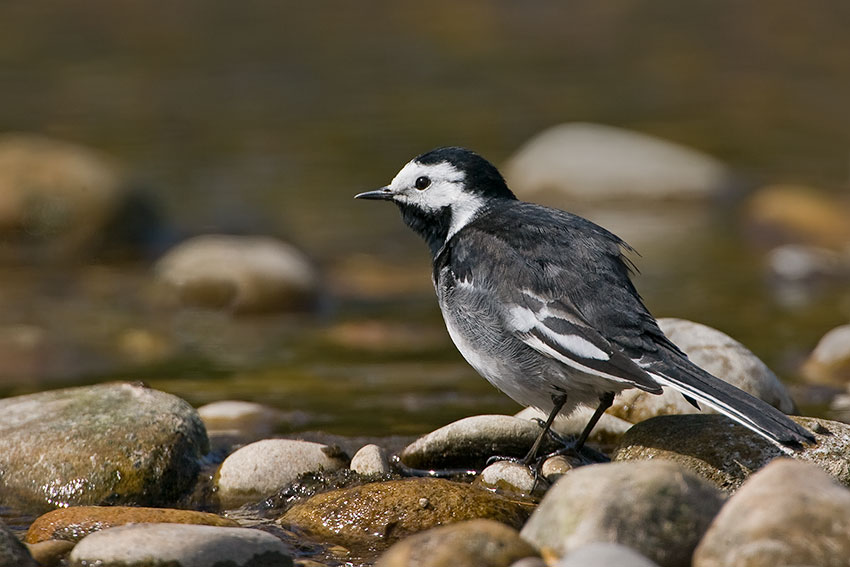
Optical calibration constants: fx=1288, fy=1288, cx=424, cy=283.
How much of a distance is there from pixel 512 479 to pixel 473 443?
359 millimetres

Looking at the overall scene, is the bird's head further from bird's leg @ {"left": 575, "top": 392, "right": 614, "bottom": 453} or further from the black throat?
bird's leg @ {"left": 575, "top": 392, "right": 614, "bottom": 453}

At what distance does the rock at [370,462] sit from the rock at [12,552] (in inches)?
62.2

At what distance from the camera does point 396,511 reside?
5.22 m

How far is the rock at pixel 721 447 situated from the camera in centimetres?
534

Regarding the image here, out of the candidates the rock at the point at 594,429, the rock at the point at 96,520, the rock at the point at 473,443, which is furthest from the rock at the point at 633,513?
the rock at the point at 594,429

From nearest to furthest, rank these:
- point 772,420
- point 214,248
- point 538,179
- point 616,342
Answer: point 772,420, point 616,342, point 214,248, point 538,179

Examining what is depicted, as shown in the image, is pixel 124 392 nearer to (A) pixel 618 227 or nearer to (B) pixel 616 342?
(B) pixel 616 342

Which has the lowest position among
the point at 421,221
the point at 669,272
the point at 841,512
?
the point at 669,272

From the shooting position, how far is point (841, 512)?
4047 mm

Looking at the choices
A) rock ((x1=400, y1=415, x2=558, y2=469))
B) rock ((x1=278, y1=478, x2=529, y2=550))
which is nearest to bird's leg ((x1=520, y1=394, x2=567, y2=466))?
rock ((x1=400, y1=415, x2=558, y2=469))

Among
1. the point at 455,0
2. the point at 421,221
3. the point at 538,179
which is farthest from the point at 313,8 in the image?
the point at 421,221

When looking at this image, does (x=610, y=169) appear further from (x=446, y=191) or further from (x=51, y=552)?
(x=51, y=552)

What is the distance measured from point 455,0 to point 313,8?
319 centimetres

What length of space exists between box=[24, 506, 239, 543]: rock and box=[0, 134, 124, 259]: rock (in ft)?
24.0
